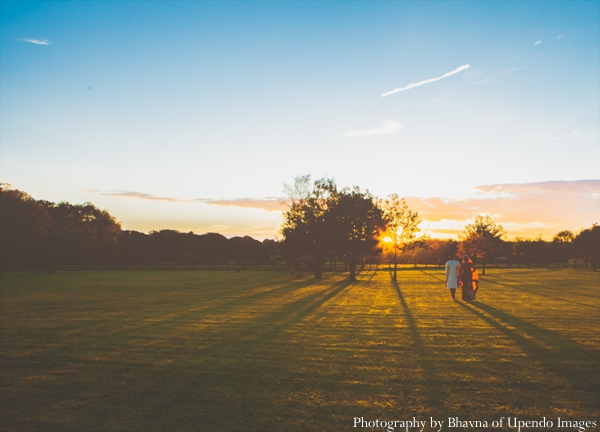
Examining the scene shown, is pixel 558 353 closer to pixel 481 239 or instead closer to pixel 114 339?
pixel 114 339

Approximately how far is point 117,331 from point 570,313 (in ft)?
52.3

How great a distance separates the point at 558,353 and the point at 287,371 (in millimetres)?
5964

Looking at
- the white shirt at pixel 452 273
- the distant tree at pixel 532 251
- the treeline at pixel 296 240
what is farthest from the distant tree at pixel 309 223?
the distant tree at pixel 532 251

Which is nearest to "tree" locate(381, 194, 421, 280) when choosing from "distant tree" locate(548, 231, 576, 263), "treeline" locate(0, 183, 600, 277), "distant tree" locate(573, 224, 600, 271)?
"treeline" locate(0, 183, 600, 277)

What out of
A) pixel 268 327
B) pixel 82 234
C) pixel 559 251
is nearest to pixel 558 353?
pixel 268 327

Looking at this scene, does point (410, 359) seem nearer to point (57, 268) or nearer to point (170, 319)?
point (170, 319)

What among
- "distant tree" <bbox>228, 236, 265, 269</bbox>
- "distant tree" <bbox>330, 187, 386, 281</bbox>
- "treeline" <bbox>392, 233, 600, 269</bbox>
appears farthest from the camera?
"distant tree" <bbox>228, 236, 265, 269</bbox>

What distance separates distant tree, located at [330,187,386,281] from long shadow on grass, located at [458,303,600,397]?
29990 mm

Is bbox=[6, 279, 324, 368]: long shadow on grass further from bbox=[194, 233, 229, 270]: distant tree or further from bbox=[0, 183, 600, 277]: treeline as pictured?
bbox=[194, 233, 229, 270]: distant tree

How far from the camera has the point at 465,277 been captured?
829 inches

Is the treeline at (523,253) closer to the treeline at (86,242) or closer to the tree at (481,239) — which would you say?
the tree at (481,239)

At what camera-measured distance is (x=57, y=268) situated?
70500mm

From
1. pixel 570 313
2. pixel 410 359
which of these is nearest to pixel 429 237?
pixel 570 313

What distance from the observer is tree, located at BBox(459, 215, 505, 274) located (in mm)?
62531
